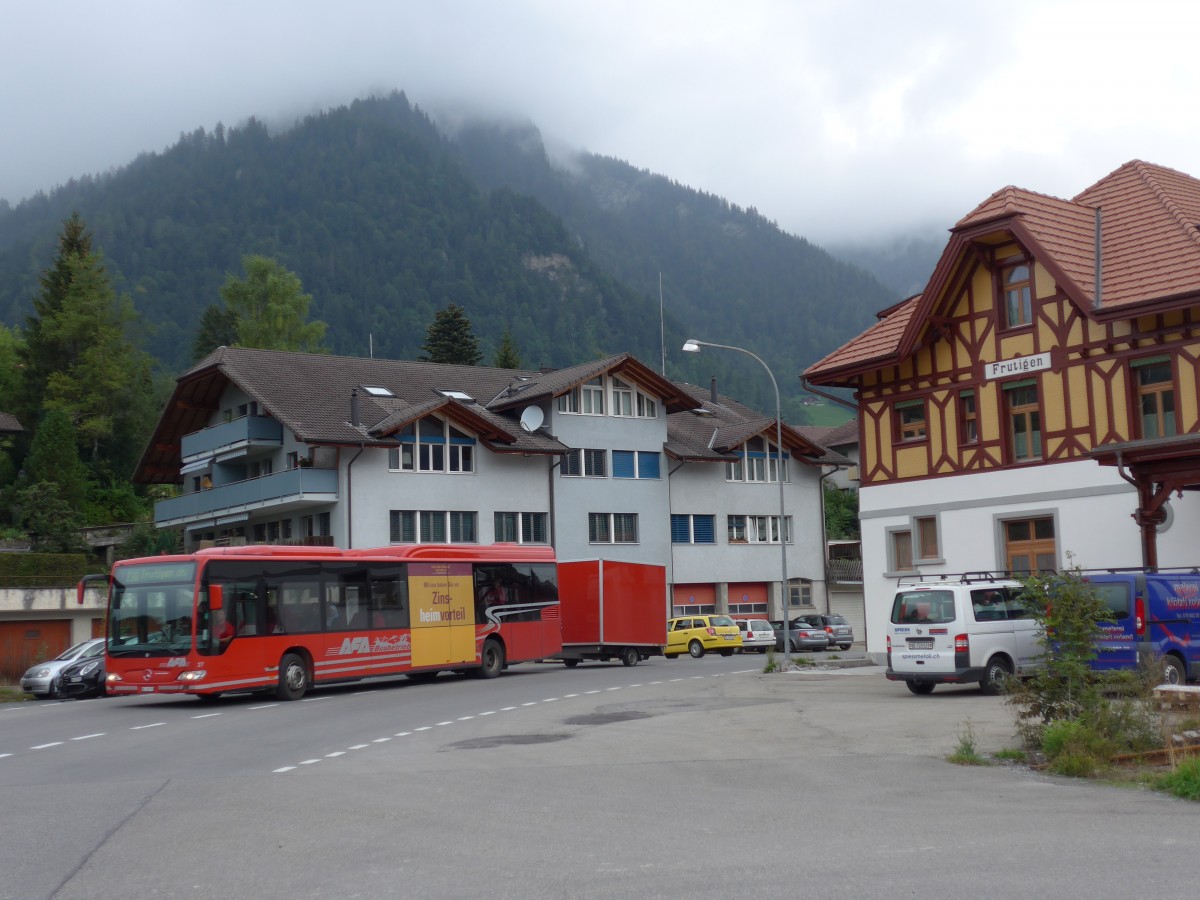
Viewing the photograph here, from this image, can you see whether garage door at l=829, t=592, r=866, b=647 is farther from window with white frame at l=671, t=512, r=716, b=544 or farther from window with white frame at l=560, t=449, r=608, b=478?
window with white frame at l=560, t=449, r=608, b=478

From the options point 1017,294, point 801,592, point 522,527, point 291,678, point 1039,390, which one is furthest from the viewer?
point 801,592

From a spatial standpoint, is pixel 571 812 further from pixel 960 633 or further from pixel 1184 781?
pixel 960 633

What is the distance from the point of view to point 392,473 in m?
50.8

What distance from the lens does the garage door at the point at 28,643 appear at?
4488 centimetres

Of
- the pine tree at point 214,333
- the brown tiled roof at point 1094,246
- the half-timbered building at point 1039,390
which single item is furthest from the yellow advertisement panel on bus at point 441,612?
the pine tree at point 214,333

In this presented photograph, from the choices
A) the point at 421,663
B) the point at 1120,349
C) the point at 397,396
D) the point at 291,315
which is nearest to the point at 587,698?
the point at 421,663

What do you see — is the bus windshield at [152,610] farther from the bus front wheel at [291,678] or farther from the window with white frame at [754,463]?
the window with white frame at [754,463]

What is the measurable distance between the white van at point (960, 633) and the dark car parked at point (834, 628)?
90.9ft

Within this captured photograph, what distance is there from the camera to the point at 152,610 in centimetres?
2566

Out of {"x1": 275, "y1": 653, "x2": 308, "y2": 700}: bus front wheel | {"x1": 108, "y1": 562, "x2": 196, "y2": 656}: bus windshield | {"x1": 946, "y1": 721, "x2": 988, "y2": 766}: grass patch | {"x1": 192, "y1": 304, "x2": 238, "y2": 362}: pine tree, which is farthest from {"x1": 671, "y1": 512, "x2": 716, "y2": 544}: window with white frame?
{"x1": 192, "y1": 304, "x2": 238, "y2": 362}: pine tree

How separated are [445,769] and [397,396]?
42.1 meters

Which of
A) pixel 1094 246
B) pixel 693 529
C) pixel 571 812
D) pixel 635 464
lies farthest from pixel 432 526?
pixel 571 812

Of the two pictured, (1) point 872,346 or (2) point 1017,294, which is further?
(1) point 872,346

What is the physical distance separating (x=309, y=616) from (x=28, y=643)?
877 inches
